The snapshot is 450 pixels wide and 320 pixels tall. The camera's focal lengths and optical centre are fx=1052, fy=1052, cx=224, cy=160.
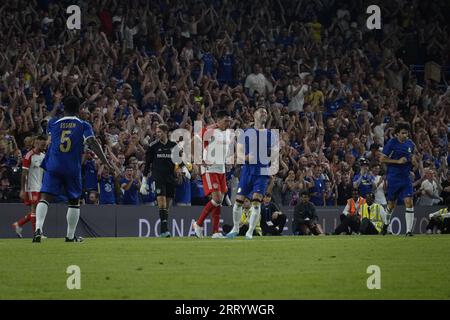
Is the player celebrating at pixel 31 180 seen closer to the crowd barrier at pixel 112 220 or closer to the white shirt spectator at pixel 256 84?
the crowd barrier at pixel 112 220

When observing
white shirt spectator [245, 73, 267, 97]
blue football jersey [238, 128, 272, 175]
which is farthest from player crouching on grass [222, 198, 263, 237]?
white shirt spectator [245, 73, 267, 97]

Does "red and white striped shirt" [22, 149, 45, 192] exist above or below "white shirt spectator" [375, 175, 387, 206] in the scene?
above

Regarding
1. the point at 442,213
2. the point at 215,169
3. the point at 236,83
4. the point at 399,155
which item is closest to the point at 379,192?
the point at 442,213

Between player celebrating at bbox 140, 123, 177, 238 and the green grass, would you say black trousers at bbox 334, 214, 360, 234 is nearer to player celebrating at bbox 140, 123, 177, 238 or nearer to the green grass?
player celebrating at bbox 140, 123, 177, 238

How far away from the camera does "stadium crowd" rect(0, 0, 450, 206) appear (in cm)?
2744

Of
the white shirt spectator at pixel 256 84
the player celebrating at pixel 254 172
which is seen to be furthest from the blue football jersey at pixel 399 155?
the white shirt spectator at pixel 256 84

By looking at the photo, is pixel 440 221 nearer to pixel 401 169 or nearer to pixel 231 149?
pixel 401 169

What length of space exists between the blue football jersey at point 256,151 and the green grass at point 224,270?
11.2 feet

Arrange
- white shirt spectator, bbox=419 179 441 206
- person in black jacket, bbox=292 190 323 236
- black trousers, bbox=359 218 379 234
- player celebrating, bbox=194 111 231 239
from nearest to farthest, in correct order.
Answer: player celebrating, bbox=194 111 231 239
person in black jacket, bbox=292 190 323 236
black trousers, bbox=359 218 379 234
white shirt spectator, bbox=419 179 441 206

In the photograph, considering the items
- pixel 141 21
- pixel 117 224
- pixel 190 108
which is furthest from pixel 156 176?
pixel 141 21

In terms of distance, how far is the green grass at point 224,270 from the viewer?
10.7 metres
